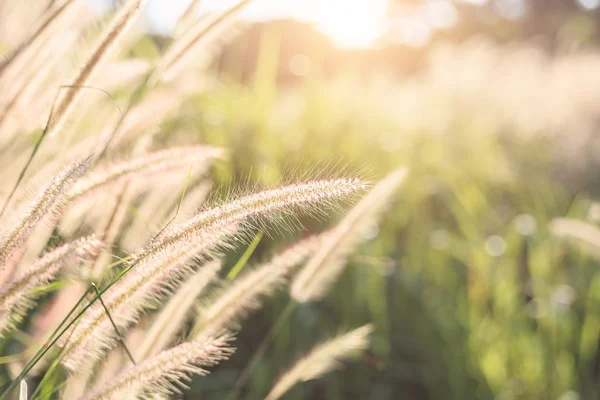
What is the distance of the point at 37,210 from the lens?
629 millimetres

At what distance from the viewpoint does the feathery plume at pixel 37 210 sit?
0.63 meters

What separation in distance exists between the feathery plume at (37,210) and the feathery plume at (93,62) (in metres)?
0.21

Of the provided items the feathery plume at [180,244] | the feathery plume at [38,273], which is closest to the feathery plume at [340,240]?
the feathery plume at [180,244]

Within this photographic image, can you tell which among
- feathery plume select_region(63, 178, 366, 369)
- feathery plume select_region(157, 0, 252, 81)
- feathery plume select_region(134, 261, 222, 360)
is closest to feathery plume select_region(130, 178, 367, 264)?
feathery plume select_region(63, 178, 366, 369)

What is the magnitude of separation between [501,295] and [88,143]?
1.68 m

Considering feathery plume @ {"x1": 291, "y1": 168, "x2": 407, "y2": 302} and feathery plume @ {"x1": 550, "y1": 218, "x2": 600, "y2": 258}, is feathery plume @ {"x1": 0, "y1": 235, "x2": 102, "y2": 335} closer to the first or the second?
feathery plume @ {"x1": 291, "y1": 168, "x2": 407, "y2": 302}

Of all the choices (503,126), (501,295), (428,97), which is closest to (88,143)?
(501,295)

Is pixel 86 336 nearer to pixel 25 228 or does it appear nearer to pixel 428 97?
pixel 25 228

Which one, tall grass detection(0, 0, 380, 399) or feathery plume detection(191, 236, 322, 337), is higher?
tall grass detection(0, 0, 380, 399)

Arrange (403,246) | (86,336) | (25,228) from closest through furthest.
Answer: (25,228), (86,336), (403,246)

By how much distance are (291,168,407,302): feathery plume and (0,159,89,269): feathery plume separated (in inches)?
20.3

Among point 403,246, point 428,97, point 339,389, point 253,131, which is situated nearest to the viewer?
point 339,389

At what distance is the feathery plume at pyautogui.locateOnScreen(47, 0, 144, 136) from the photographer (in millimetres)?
787

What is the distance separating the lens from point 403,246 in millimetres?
2713
